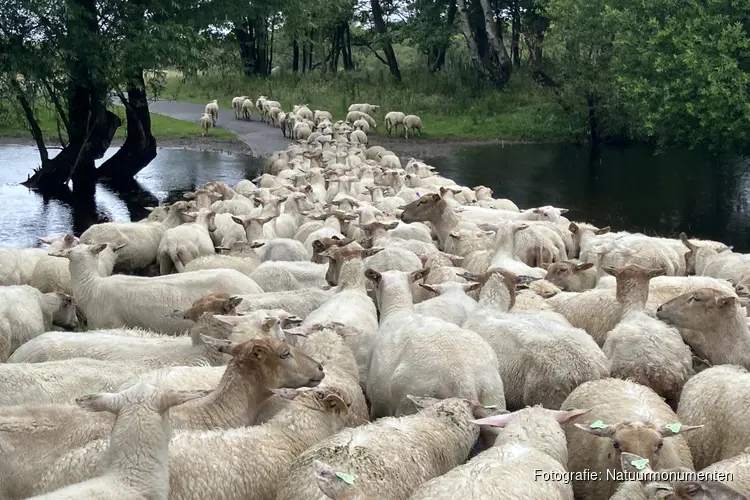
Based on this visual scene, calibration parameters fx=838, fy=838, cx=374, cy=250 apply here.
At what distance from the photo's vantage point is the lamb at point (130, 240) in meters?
9.94

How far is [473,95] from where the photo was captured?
31234 mm

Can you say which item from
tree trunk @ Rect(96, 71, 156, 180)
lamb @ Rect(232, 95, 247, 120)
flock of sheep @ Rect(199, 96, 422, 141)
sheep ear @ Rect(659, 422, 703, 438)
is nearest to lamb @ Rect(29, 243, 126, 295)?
sheep ear @ Rect(659, 422, 703, 438)

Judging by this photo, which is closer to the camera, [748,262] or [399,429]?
[399,429]

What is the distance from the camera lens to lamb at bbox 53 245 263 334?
7211 millimetres

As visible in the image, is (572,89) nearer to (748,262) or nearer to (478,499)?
(748,262)

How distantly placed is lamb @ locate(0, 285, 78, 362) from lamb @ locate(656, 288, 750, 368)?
195 inches

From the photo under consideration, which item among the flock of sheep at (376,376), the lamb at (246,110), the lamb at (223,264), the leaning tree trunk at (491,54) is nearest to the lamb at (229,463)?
the flock of sheep at (376,376)

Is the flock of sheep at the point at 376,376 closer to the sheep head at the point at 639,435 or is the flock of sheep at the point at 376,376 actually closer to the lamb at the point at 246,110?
the sheep head at the point at 639,435

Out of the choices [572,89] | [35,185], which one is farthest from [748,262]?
[572,89]

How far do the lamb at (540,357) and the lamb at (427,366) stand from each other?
0.23 m

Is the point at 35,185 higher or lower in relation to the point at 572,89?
lower

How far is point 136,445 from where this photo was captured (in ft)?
12.7

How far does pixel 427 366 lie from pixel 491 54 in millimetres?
28646

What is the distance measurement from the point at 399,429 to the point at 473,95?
91.2 ft
